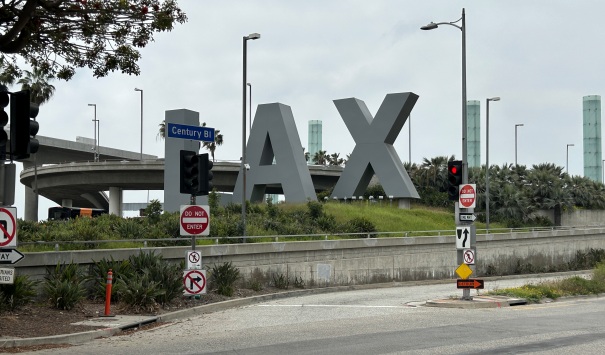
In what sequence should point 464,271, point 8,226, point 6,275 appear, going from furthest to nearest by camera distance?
point 464,271 < point 8,226 < point 6,275

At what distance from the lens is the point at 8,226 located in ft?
48.7

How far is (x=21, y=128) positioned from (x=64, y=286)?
22.7 ft

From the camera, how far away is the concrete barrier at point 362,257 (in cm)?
2501

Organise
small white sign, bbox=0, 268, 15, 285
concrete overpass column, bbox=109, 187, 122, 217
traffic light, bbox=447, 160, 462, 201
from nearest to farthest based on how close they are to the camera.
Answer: small white sign, bbox=0, 268, 15, 285 < traffic light, bbox=447, 160, 462, 201 < concrete overpass column, bbox=109, 187, 122, 217

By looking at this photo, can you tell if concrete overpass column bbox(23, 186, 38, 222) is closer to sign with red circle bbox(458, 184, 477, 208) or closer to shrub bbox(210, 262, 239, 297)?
shrub bbox(210, 262, 239, 297)

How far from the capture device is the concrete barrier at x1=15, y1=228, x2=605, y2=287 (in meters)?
25.0

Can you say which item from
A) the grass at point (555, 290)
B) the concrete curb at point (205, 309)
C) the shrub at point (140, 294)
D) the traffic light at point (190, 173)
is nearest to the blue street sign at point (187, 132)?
the traffic light at point (190, 173)

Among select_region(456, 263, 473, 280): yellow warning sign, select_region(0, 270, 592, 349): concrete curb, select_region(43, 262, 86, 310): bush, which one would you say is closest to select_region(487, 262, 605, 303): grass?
select_region(0, 270, 592, 349): concrete curb

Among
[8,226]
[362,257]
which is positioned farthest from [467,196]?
[8,226]

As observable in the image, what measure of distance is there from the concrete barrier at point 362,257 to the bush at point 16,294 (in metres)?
1.92

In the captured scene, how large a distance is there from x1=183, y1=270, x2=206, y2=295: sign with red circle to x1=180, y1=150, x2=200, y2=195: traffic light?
2345 millimetres

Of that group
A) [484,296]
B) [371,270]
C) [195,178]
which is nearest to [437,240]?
[371,270]

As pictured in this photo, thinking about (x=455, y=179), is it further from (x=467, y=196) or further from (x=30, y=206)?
(x=30, y=206)

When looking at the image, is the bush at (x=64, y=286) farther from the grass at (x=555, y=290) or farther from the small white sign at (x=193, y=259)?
the grass at (x=555, y=290)
